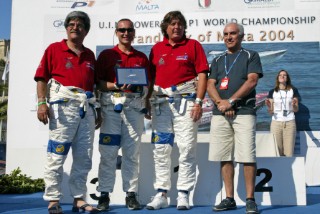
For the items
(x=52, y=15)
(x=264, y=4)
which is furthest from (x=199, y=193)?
(x=52, y=15)

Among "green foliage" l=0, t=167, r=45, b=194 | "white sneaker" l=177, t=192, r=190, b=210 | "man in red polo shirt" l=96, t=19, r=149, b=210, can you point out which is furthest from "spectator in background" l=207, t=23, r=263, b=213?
"green foliage" l=0, t=167, r=45, b=194

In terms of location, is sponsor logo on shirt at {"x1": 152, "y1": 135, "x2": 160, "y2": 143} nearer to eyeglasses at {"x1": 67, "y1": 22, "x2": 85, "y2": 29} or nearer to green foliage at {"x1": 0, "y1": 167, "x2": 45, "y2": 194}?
eyeglasses at {"x1": 67, "y1": 22, "x2": 85, "y2": 29}

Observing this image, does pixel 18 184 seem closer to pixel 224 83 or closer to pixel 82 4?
pixel 82 4

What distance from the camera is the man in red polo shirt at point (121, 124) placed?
3.60 meters

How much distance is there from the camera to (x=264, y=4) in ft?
19.4

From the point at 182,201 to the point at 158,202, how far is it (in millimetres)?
229

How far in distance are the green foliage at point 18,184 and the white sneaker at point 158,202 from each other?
2.46 metres

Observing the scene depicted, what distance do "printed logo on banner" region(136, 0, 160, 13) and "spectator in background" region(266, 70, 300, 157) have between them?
2.25 metres

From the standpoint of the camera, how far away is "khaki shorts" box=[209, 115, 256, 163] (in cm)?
340

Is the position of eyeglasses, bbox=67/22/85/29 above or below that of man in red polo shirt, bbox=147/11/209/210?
above

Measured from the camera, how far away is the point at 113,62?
3693 millimetres

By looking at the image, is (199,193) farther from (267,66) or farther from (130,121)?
(267,66)

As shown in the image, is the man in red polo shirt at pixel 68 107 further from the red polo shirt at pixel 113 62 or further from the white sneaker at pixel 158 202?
the white sneaker at pixel 158 202

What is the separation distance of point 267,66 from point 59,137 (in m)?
3.81
